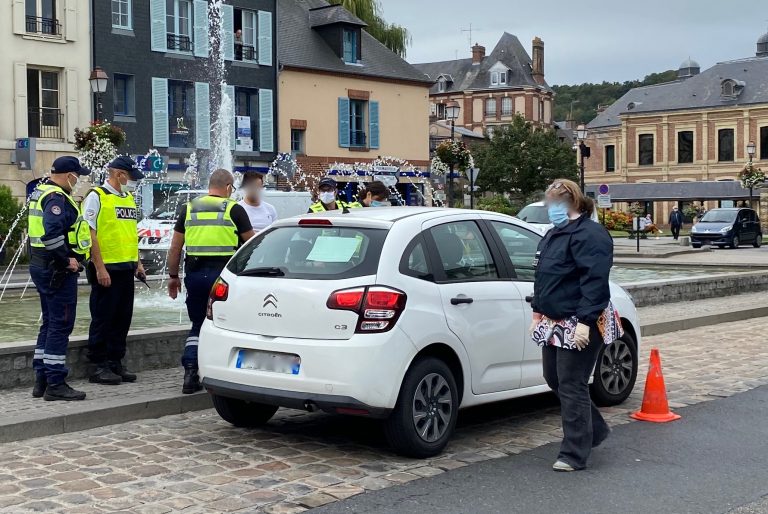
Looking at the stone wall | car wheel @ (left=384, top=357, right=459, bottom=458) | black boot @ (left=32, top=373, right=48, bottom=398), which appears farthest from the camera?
the stone wall

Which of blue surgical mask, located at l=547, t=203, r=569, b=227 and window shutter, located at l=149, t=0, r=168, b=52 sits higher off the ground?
window shutter, located at l=149, t=0, r=168, b=52

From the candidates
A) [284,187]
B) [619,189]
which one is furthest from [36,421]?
[619,189]

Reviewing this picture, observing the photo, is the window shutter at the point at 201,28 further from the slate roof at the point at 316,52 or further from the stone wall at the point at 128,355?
the stone wall at the point at 128,355

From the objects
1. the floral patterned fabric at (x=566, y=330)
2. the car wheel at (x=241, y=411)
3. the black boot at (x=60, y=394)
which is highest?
the floral patterned fabric at (x=566, y=330)

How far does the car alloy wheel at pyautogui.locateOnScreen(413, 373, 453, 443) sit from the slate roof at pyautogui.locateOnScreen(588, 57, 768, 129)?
7057cm

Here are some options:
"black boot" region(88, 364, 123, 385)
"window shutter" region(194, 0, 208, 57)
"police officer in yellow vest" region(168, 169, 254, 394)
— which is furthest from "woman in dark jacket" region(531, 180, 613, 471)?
"window shutter" region(194, 0, 208, 57)

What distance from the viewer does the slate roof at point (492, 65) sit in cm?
10156

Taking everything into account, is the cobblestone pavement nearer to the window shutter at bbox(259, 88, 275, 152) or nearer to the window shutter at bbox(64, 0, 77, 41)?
the window shutter at bbox(64, 0, 77, 41)

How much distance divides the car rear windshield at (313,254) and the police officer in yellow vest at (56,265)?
58.3 inches

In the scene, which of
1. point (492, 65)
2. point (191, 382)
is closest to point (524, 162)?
point (492, 65)

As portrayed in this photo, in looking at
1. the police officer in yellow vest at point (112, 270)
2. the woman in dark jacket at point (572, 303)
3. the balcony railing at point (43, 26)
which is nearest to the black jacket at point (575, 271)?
the woman in dark jacket at point (572, 303)

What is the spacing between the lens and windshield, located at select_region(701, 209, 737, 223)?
41.5m

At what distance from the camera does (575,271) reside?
6.17 meters

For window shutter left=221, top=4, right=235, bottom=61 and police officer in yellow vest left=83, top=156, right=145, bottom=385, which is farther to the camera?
window shutter left=221, top=4, right=235, bottom=61
